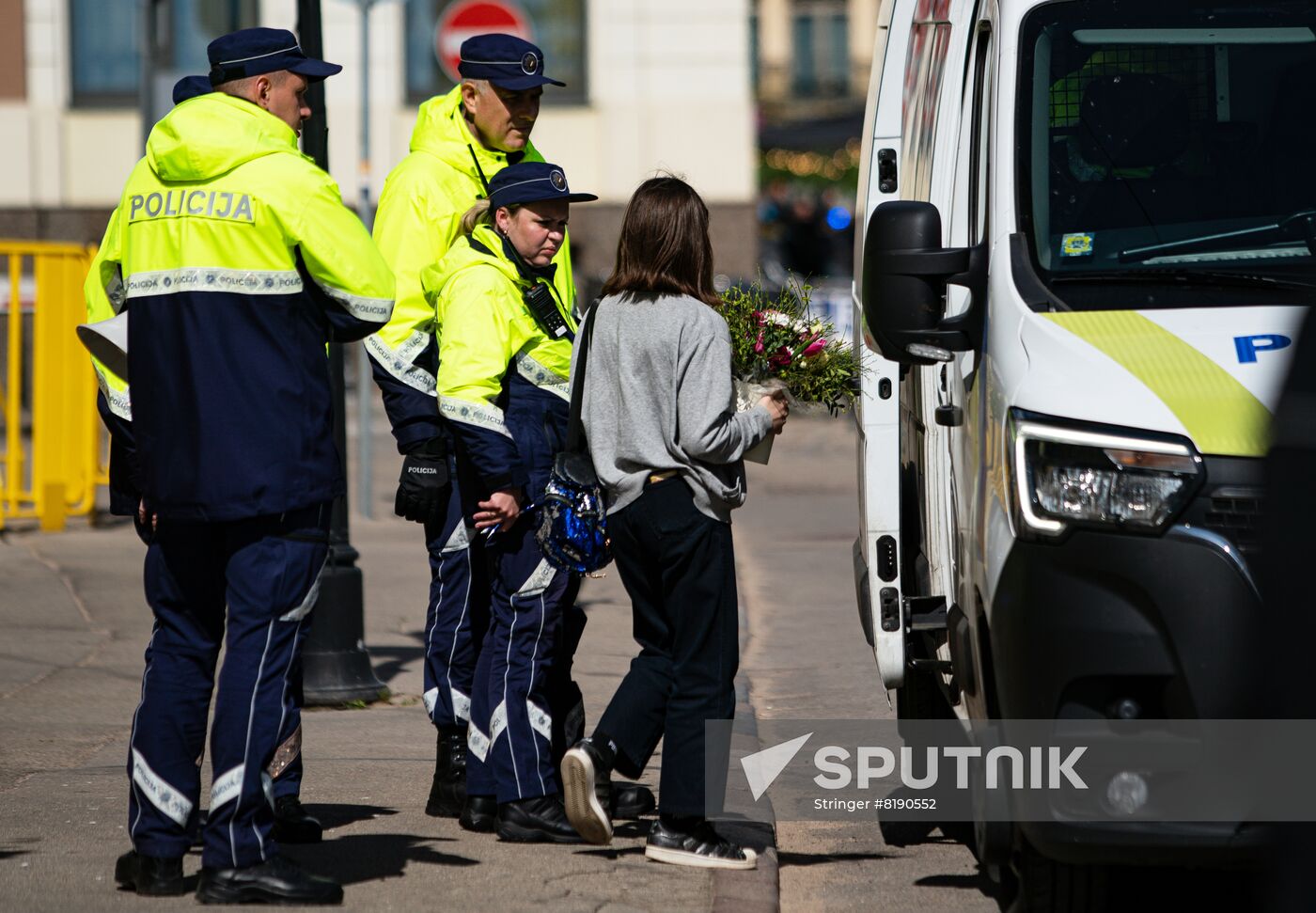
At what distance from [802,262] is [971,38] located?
24.0 metres

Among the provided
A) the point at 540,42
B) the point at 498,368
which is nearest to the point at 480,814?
the point at 498,368

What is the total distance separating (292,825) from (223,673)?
85 centimetres

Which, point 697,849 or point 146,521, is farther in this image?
point 697,849

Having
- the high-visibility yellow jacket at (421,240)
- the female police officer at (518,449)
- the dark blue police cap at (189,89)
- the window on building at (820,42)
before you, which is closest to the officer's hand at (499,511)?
the female police officer at (518,449)

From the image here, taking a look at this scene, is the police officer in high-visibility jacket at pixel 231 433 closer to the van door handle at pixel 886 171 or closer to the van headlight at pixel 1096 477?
the van headlight at pixel 1096 477

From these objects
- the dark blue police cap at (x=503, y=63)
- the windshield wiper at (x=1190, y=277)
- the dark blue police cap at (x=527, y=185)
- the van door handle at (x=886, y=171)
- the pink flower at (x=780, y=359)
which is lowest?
the pink flower at (x=780, y=359)

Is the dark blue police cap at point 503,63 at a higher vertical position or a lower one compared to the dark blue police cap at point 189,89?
higher

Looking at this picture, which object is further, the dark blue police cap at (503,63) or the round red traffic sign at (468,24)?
the round red traffic sign at (468,24)

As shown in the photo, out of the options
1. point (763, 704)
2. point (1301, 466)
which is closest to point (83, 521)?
point (763, 704)

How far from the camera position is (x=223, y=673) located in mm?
4641

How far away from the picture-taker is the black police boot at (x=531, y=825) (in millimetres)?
5426

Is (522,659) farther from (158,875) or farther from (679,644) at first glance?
(158,875)

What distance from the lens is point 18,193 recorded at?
1966 cm

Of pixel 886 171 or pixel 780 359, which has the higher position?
pixel 886 171
